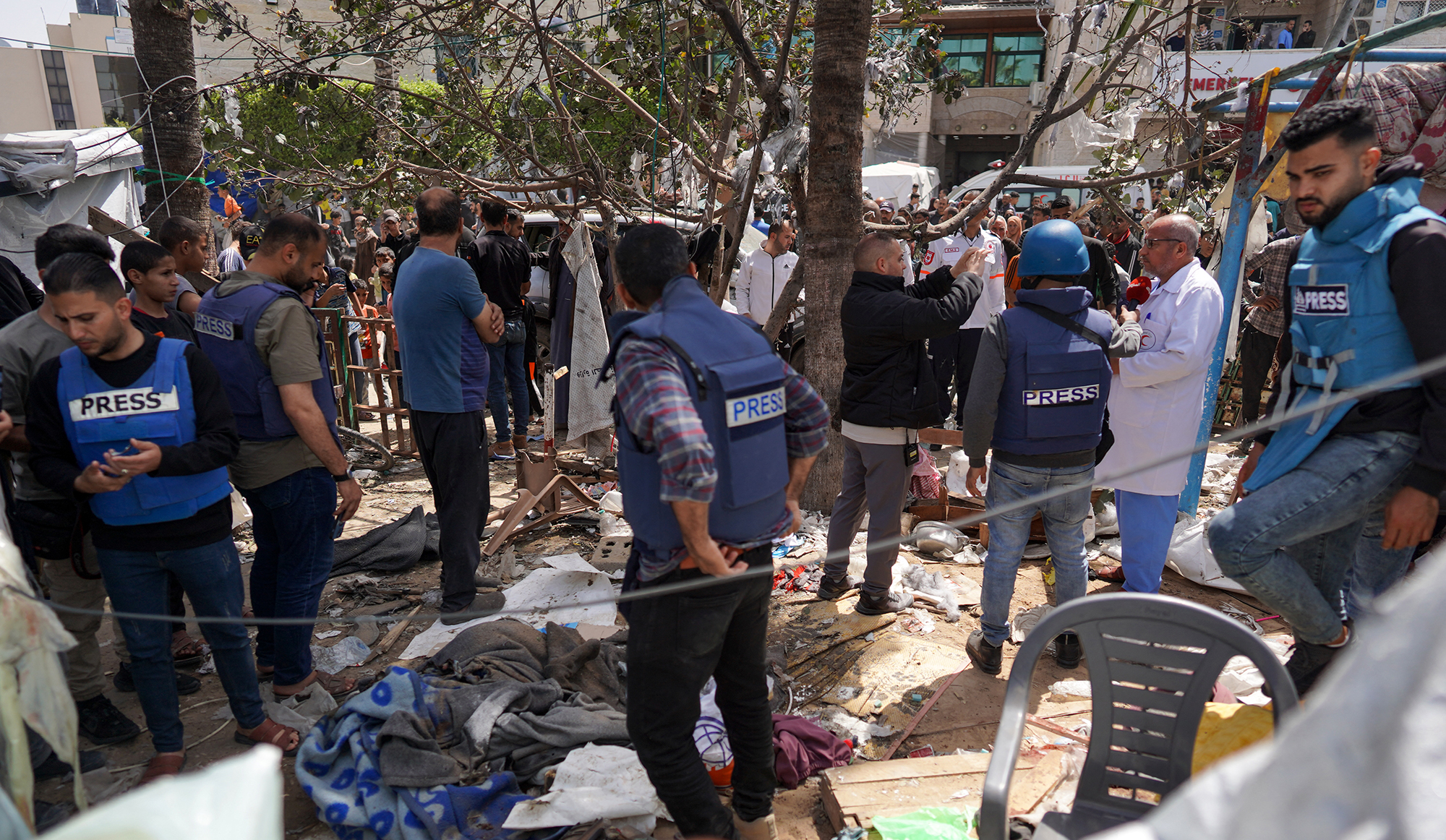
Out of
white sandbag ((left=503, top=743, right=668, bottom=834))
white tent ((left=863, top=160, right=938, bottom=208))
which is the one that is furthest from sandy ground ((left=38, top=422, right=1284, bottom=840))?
white tent ((left=863, top=160, right=938, bottom=208))

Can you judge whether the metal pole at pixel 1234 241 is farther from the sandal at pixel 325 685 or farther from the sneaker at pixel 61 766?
the sneaker at pixel 61 766

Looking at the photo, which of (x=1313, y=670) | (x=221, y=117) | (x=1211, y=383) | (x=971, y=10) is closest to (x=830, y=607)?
(x=1313, y=670)

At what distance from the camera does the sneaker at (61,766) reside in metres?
3.02

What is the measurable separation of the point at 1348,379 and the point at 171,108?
7.04 m

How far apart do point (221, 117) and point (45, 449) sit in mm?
4378

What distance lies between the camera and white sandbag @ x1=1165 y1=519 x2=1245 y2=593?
4.69 meters

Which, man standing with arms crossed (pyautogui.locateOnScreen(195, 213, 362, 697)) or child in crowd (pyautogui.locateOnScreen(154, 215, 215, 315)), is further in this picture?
child in crowd (pyautogui.locateOnScreen(154, 215, 215, 315))

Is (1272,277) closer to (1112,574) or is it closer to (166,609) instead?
(1112,574)

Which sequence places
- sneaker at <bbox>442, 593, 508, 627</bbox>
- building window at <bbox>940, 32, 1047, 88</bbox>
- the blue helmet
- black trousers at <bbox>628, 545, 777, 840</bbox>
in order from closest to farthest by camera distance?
1. black trousers at <bbox>628, 545, 777, 840</bbox>
2. the blue helmet
3. sneaker at <bbox>442, 593, 508, 627</bbox>
4. building window at <bbox>940, 32, 1047, 88</bbox>

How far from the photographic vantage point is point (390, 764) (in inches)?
113

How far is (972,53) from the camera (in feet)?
98.7

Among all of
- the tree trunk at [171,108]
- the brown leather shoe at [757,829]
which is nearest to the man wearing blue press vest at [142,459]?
the brown leather shoe at [757,829]

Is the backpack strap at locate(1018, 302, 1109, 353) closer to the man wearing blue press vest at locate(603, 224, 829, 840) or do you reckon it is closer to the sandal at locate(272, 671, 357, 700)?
the man wearing blue press vest at locate(603, 224, 829, 840)

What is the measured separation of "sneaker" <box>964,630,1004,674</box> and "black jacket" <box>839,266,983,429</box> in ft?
3.40
